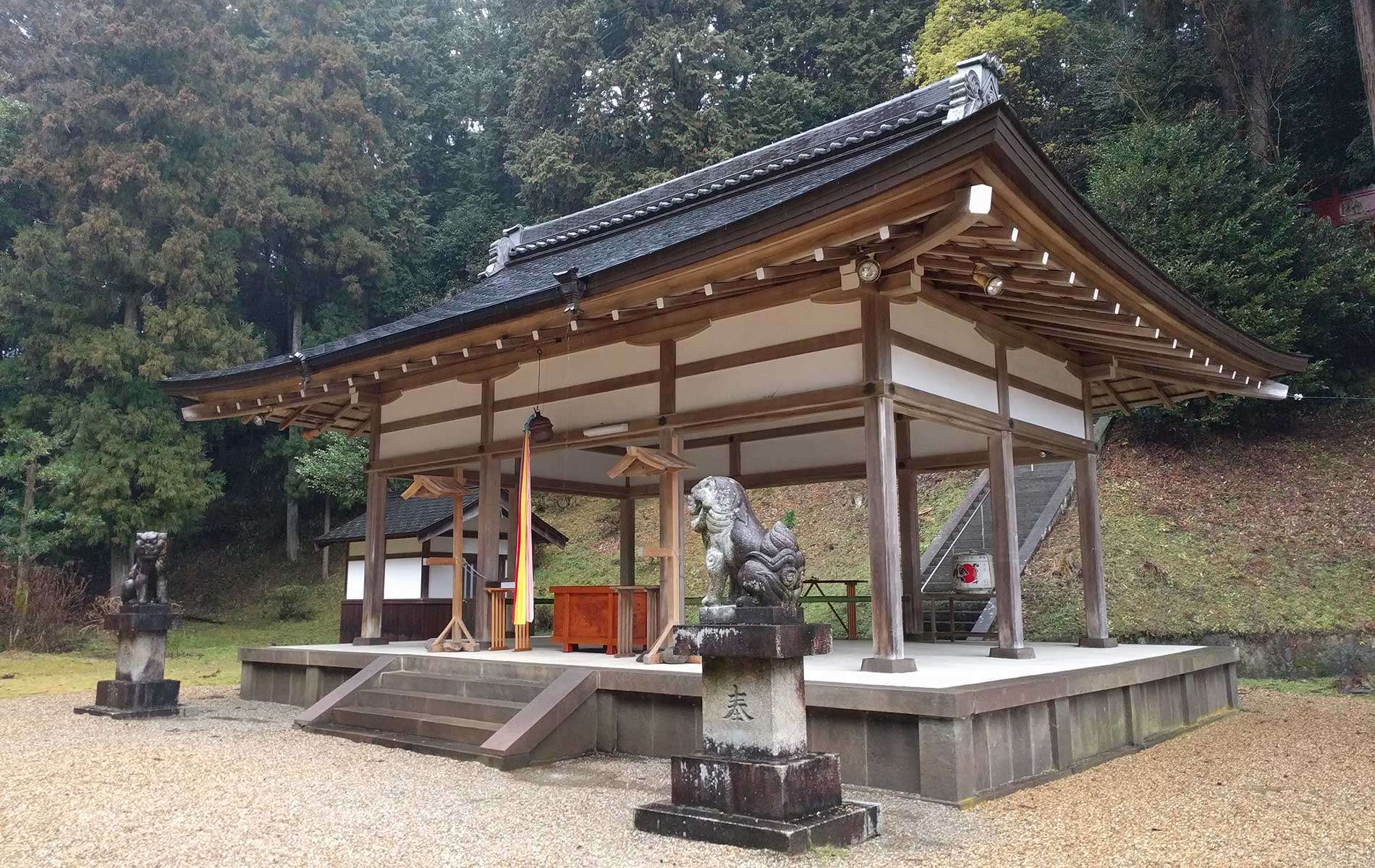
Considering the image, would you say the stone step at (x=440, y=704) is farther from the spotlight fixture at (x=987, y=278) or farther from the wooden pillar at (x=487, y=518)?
the spotlight fixture at (x=987, y=278)

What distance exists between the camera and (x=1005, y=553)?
7574 mm

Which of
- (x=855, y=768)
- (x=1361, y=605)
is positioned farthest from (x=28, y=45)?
(x=1361, y=605)

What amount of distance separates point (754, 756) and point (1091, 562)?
241 inches

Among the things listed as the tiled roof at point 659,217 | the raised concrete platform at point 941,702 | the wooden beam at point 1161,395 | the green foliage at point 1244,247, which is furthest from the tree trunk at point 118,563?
the green foliage at point 1244,247

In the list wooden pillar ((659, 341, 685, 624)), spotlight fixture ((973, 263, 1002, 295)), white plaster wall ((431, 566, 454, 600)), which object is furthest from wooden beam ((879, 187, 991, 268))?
white plaster wall ((431, 566, 454, 600))

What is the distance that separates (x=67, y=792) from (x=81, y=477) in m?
14.4

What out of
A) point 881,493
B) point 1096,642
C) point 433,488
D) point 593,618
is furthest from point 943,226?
point 433,488

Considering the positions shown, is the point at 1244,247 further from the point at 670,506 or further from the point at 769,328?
the point at 670,506

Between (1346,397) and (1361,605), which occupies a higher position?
(1346,397)

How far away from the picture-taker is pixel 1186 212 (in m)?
15.4

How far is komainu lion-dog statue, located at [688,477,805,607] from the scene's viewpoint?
4547mm

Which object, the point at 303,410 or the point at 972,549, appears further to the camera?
the point at 972,549

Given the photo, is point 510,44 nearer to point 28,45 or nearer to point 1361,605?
point 28,45

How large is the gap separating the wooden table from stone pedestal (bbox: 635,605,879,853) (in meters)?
3.52
